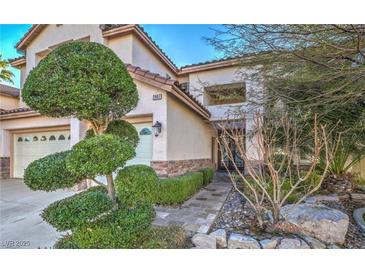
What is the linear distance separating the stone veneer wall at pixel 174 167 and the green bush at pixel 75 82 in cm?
362

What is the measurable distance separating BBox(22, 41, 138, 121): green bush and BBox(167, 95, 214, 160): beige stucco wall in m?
3.66

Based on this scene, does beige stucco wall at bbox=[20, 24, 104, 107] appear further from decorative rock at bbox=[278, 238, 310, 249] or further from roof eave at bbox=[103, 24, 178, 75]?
decorative rock at bbox=[278, 238, 310, 249]

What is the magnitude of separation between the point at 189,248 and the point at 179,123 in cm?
505

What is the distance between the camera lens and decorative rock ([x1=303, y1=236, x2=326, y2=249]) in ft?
12.7

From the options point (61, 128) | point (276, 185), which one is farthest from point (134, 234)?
point (61, 128)

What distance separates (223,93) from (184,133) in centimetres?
339

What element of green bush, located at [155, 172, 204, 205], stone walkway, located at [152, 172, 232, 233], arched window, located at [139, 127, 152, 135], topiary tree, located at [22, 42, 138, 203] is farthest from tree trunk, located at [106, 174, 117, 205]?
arched window, located at [139, 127, 152, 135]

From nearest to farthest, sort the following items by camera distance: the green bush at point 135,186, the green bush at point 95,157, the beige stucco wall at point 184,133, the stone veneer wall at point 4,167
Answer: the green bush at point 95,157 → the green bush at point 135,186 → the beige stucco wall at point 184,133 → the stone veneer wall at point 4,167

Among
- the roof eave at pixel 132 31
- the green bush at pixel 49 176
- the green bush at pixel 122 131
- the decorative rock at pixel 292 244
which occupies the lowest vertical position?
the decorative rock at pixel 292 244

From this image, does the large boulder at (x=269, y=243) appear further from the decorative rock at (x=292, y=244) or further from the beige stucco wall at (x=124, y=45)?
the beige stucco wall at (x=124, y=45)

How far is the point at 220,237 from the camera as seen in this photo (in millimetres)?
4062

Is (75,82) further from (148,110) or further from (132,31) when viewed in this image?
(132,31)

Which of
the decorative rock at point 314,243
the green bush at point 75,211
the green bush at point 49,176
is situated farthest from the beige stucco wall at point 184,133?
the decorative rock at point 314,243

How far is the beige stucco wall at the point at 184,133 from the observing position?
7.32m
